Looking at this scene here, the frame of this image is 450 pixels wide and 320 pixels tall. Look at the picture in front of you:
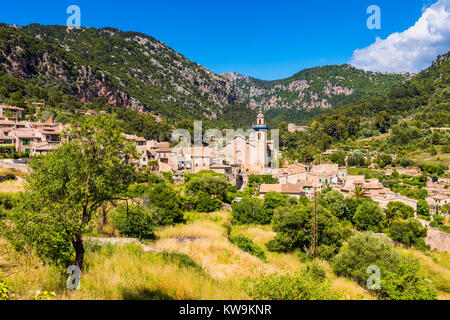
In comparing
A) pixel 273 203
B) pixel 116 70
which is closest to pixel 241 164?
pixel 273 203

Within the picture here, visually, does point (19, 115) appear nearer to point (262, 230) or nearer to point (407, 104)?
point (262, 230)

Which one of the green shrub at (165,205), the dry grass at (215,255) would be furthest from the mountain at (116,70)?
the dry grass at (215,255)

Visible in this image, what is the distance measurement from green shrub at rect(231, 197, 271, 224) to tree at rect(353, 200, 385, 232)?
1272cm

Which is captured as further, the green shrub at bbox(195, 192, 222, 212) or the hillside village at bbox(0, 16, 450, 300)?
the green shrub at bbox(195, 192, 222, 212)

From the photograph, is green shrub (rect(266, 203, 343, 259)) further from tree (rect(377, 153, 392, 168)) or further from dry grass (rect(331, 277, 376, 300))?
tree (rect(377, 153, 392, 168))

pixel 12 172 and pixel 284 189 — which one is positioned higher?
pixel 12 172

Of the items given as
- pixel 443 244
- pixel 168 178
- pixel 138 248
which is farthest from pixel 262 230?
pixel 443 244

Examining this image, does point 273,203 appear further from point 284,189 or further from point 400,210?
point 400,210

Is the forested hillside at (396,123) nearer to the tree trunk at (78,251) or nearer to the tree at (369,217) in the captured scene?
the tree at (369,217)

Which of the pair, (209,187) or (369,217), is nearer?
(369,217)

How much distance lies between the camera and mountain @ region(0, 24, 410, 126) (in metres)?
80.1

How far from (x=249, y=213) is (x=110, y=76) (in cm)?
10919

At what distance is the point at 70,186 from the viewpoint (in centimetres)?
648

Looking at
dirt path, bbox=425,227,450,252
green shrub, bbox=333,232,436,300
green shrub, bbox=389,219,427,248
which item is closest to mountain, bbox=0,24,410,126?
green shrub, bbox=333,232,436,300
